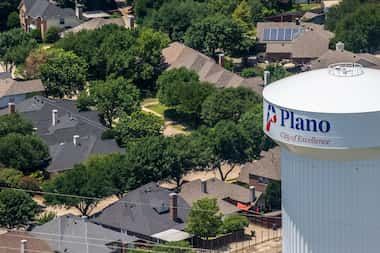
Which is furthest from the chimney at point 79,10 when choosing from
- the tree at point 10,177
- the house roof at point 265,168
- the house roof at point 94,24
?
the house roof at point 265,168

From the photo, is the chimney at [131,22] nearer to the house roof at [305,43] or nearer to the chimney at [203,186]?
the house roof at [305,43]

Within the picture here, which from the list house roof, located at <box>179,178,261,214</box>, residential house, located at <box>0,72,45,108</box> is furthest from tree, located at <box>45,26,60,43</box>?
house roof, located at <box>179,178,261,214</box>

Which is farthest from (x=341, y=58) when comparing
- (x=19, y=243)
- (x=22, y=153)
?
(x=19, y=243)

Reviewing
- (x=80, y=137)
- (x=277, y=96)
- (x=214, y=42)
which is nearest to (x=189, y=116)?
(x=80, y=137)

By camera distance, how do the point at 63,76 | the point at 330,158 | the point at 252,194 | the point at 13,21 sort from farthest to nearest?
the point at 13,21 → the point at 63,76 → the point at 252,194 → the point at 330,158

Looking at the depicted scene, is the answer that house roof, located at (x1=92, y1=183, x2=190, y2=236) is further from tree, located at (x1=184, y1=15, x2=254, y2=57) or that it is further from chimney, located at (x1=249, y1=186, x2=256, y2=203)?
tree, located at (x1=184, y1=15, x2=254, y2=57)

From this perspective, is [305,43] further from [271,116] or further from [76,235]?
[271,116]
